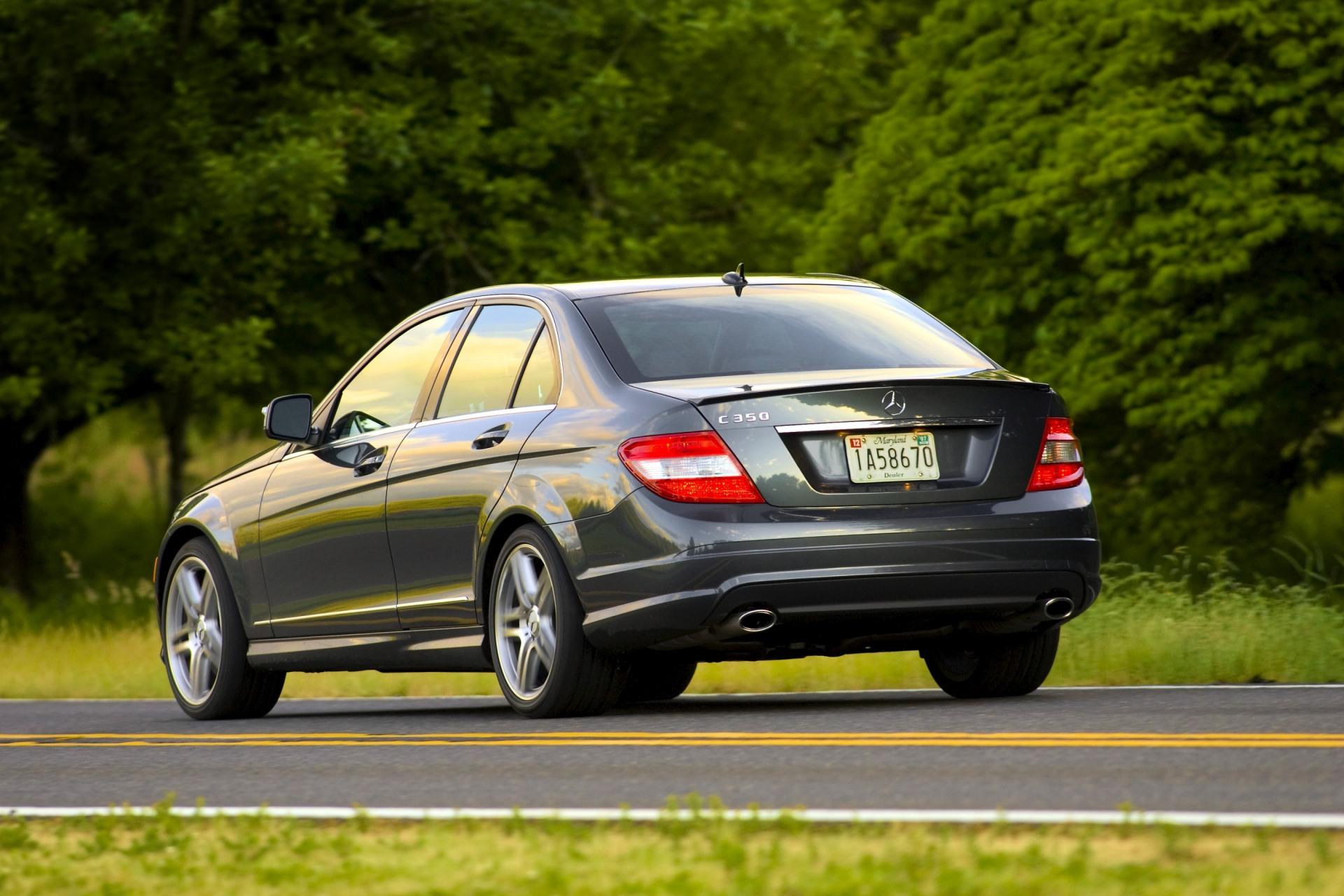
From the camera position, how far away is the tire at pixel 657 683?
33.4 ft

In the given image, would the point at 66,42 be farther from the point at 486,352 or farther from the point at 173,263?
the point at 486,352

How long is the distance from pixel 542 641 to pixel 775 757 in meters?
1.66

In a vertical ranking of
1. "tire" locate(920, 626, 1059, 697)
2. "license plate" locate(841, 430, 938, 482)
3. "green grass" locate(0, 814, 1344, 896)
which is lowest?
"tire" locate(920, 626, 1059, 697)

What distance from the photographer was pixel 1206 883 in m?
4.76

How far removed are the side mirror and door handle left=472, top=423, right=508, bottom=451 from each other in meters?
1.38

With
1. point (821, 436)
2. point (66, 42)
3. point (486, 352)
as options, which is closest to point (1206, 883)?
point (821, 436)

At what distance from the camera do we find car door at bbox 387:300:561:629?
9.02 m

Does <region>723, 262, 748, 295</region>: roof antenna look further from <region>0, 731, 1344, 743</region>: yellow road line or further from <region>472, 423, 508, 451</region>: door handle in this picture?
<region>0, 731, 1344, 743</region>: yellow road line

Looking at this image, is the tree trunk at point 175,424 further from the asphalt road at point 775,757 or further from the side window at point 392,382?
the asphalt road at point 775,757

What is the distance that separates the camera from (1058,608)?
8688 millimetres

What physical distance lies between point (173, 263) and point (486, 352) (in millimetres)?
15749

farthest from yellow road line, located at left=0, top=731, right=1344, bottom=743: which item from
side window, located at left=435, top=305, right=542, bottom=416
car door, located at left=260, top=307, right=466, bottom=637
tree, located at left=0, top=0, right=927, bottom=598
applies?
tree, located at left=0, top=0, right=927, bottom=598

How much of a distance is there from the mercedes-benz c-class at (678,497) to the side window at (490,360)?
0.05ft

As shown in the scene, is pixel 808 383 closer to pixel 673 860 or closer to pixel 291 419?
pixel 291 419
